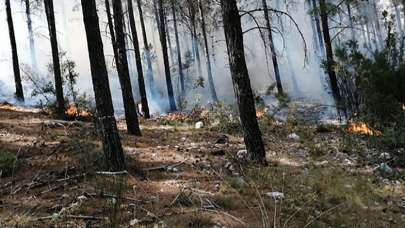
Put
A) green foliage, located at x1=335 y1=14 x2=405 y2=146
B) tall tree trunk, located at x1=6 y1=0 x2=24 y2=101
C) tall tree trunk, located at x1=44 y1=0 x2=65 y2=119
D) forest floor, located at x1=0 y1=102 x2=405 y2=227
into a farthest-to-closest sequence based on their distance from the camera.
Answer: tall tree trunk, located at x1=6 y1=0 x2=24 y2=101, tall tree trunk, located at x1=44 y1=0 x2=65 y2=119, green foliage, located at x1=335 y1=14 x2=405 y2=146, forest floor, located at x1=0 y1=102 x2=405 y2=227

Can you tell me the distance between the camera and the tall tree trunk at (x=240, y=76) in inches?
328

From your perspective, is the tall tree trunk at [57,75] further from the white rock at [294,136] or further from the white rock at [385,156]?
the white rock at [385,156]

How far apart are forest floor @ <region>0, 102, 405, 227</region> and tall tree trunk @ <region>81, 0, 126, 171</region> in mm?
338

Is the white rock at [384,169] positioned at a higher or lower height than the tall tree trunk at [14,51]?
lower

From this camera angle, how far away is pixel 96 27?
732 cm

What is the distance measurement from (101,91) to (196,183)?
2.00m

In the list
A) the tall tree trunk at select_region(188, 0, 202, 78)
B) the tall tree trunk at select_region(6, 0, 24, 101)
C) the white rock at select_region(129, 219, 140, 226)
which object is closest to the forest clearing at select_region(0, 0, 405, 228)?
the white rock at select_region(129, 219, 140, 226)

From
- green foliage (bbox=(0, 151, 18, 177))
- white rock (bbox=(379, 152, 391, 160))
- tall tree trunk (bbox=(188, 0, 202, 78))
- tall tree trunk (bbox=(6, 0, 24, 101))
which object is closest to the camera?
green foliage (bbox=(0, 151, 18, 177))

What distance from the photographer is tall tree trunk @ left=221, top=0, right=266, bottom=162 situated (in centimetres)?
833

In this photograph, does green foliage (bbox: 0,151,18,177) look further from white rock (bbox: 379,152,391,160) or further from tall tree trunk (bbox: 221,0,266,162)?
white rock (bbox: 379,152,391,160)

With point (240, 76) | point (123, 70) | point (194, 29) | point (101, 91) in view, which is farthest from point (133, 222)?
point (194, 29)

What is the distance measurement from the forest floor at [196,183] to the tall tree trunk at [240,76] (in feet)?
1.28

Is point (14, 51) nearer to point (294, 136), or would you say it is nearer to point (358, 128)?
point (294, 136)

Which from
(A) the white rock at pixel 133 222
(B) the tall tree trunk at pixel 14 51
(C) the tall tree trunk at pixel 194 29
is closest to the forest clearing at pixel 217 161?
(A) the white rock at pixel 133 222
